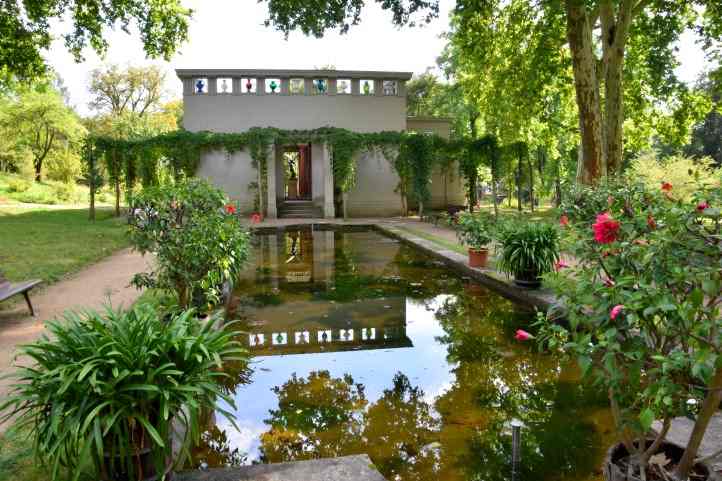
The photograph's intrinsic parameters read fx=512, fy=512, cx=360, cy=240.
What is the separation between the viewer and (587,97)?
10773 millimetres

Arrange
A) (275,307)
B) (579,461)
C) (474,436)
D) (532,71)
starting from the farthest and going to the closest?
(532,71) < (275,307) < (474,436) < (579,461)

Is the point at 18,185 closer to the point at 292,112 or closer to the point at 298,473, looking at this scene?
the point at 292,112

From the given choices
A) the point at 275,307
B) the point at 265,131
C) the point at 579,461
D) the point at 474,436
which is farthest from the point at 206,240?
the point at 265,131

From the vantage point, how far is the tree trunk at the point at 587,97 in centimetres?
1061

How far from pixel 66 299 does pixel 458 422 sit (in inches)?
217

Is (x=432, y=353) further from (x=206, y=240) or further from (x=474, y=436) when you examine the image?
(x=206, y=240)

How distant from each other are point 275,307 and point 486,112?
1375cm

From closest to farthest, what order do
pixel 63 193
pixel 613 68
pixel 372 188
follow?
pixel 613 68 < pixel 372 188 < pixel 63 193

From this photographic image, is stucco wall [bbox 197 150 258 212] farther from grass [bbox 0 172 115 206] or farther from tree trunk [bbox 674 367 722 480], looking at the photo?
tree trunk [bbox 674 367 722 480]

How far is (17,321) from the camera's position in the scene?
220 inches

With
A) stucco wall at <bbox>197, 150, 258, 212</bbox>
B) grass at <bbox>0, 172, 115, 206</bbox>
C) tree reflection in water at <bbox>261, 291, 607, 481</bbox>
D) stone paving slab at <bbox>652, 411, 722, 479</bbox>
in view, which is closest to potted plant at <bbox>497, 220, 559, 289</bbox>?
tree reflection in water at <bbox>261, 291, 607, 481</bbox>

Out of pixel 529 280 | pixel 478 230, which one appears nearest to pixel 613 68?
pixel 478 230

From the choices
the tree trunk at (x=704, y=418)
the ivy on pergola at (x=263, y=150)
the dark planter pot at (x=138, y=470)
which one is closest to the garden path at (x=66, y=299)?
the dark planter pot at (x=138, y=470)

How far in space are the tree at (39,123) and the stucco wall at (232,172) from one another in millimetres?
15661
